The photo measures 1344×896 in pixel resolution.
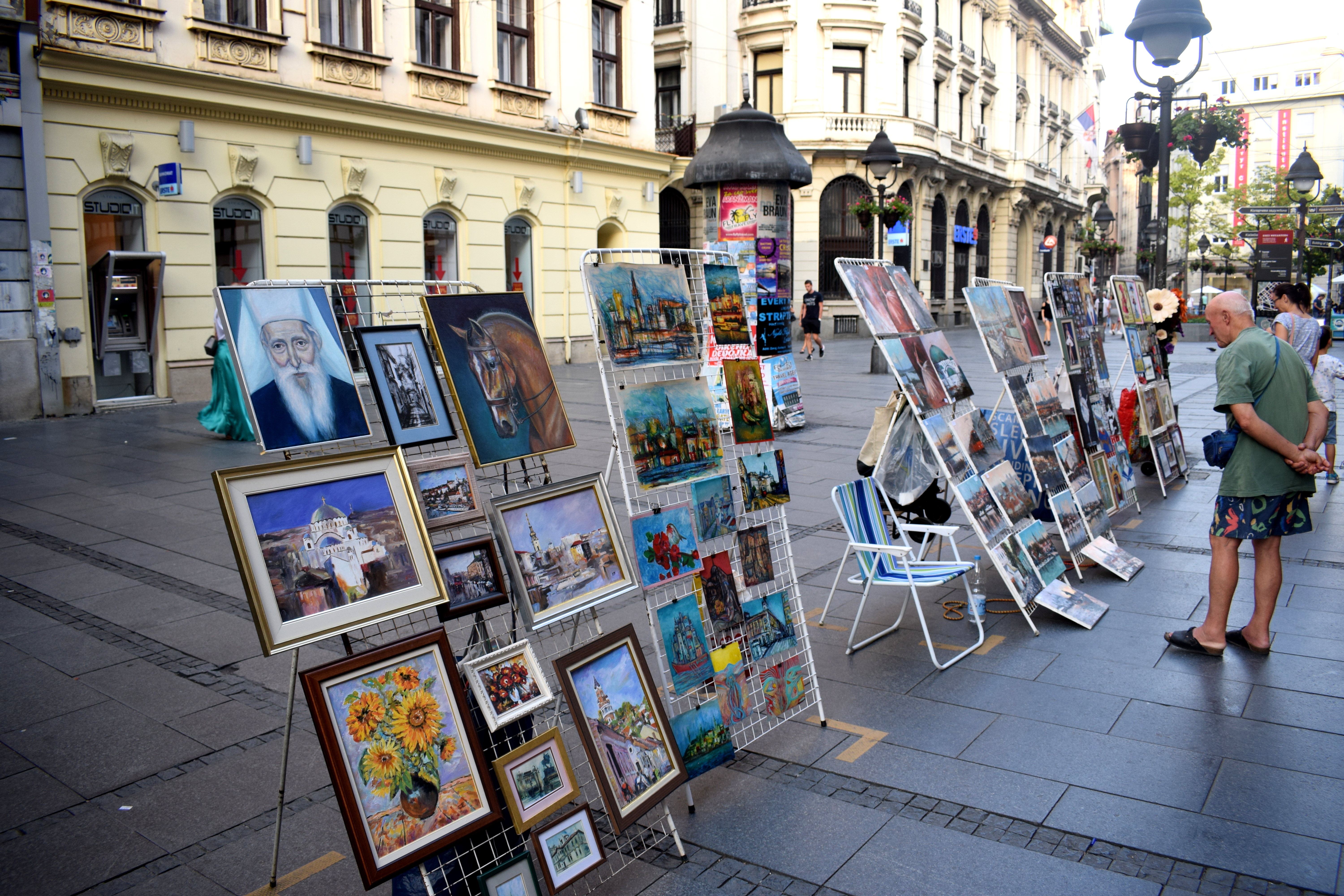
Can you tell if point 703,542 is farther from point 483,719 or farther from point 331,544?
point 331,544

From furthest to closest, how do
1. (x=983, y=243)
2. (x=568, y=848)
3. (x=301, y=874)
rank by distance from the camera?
(x=983, y=243) < (x=301, y=874) < (x=568, y=848)

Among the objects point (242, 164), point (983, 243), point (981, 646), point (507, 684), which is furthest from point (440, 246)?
point (983, 243)

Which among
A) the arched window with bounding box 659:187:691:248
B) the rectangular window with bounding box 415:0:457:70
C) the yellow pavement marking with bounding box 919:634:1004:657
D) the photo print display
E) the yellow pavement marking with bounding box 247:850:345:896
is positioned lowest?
the yellow pavement marking with bounding box 247:850:345:896

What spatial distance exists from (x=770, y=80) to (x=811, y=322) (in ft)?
41.1

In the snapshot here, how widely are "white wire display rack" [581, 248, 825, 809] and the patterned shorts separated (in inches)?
90.2

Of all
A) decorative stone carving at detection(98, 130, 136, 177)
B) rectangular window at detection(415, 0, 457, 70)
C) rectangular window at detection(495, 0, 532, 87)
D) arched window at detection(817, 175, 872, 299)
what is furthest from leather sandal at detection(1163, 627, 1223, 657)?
arched window at detection(817, 175, 872, 299)

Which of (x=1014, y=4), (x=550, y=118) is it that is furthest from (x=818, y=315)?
(x=1014, y=4)

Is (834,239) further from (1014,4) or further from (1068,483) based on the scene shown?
(1068,483)

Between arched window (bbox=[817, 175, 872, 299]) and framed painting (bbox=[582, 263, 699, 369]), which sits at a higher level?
arched window (bbox=[817, 175, 872, 299])

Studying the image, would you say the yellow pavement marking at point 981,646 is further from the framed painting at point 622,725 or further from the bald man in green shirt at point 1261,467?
the framed painting at point 622,725

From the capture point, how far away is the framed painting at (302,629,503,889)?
8.62 ft

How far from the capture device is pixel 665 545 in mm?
3713

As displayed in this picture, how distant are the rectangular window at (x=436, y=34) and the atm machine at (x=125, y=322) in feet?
21.1

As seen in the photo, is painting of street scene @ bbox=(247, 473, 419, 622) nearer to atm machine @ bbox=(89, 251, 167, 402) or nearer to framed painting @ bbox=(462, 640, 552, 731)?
framed painting @ bbox=(462, 640, 552, 731)
